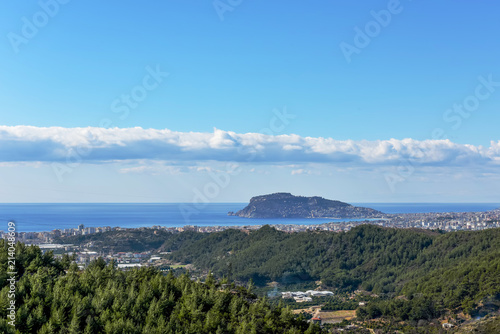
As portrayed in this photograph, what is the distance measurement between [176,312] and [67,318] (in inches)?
194

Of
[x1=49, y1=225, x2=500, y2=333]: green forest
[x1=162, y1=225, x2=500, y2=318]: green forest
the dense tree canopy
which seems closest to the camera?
the dense tree canopy

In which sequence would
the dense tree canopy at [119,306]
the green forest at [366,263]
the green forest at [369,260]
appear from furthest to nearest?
the green forest at [369,260]
the green forest at [366,263]
the dense tree canopy at [119,306]

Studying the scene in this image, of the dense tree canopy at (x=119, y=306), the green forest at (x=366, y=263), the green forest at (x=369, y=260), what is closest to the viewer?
the dense tree canopy at (x=119, y=306)

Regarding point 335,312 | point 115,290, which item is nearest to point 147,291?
point 115,290

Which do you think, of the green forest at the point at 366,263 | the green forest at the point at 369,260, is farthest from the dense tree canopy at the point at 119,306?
the green forest at the point at 369,260

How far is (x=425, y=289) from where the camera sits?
5112cm

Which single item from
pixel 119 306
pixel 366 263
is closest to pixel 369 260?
pixel 366 263

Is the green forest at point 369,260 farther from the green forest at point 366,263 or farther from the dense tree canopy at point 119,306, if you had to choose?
the dense tree canopy at point 119,306

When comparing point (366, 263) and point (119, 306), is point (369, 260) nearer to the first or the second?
point (366, 263)

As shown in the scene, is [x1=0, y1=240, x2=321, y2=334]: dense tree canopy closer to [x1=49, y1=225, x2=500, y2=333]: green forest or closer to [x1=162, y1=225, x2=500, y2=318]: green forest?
[x1=49, y1=225, x2=500, y2=333]: green forest

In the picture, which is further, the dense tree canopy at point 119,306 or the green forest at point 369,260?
the green forest at point 369,260

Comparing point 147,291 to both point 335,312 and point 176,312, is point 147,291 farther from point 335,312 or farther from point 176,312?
point 335,312

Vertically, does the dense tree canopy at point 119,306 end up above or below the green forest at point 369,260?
above

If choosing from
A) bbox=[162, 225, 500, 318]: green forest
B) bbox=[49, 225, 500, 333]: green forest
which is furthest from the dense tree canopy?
bbox=[162, 225, 500, 318]: green forest
